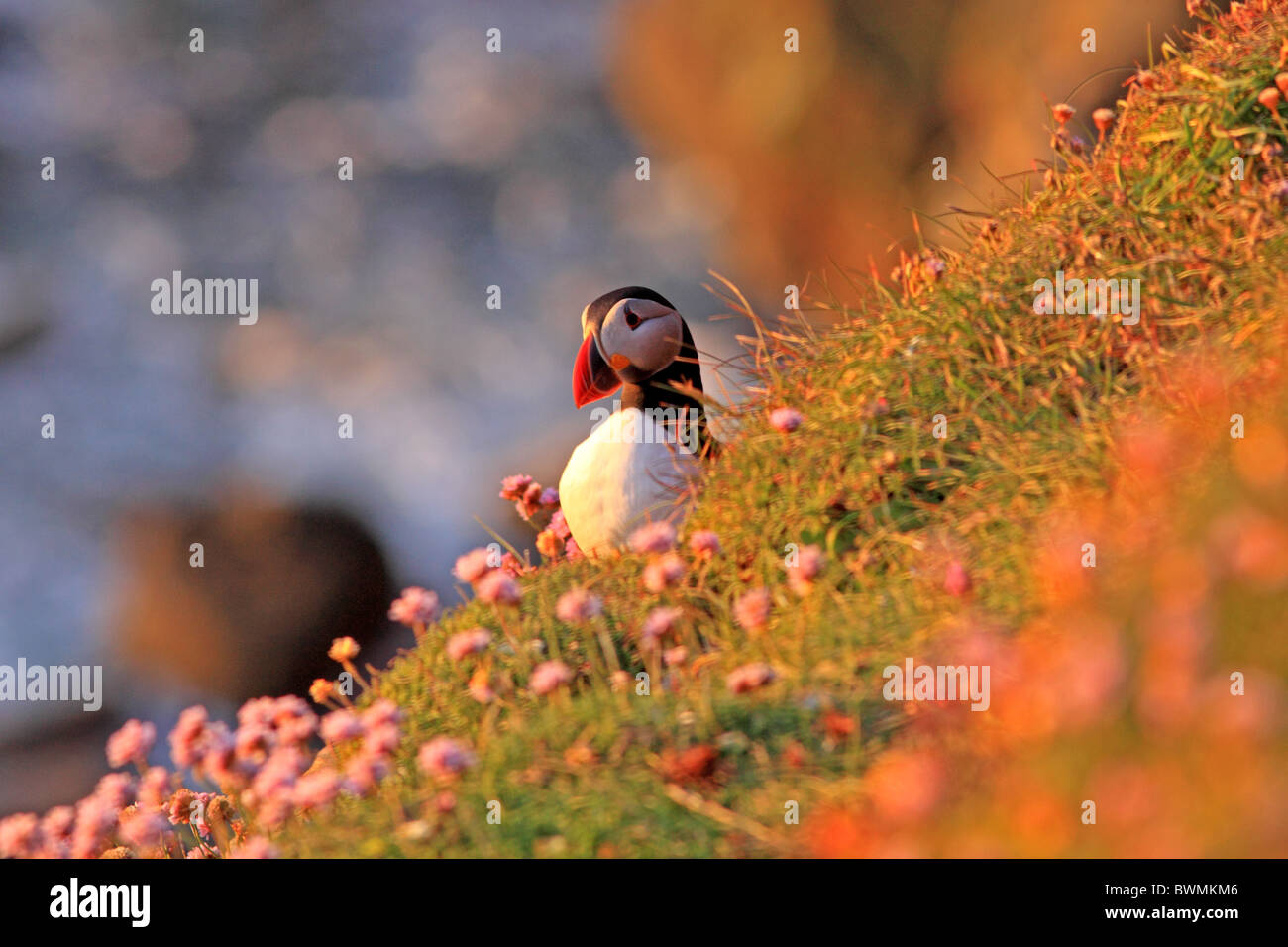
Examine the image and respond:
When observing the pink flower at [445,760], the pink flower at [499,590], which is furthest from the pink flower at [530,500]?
the pink flower at [445,760]

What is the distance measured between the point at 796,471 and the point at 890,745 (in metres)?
1.07

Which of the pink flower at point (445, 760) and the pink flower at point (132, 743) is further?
the pink flower at point (132, 743)

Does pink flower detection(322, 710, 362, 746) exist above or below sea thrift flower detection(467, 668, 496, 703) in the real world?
below

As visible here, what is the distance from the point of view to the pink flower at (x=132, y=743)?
2717 millimetres

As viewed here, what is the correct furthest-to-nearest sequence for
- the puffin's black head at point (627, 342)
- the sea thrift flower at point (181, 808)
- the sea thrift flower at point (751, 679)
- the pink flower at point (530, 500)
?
1. the pink flower at point (530, 500)
2. the puffin's black head at point (627, 342)
3. the sea thrift flower at point (181, 808)
4. the sea thrift flower at point (751, 679)

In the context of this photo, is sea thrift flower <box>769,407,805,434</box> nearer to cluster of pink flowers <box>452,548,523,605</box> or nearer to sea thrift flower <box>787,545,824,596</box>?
sea thrift flower <box>787,545,824,596</box>

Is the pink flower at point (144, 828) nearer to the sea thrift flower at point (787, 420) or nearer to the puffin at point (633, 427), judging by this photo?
the puffin at point (633, 427)

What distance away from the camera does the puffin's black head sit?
12.9 ft

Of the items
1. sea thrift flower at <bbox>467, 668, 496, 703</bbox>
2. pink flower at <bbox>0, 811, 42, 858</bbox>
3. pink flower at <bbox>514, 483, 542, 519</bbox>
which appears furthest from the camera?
pink flower at <bbox>514, 483, 542, 519</bbox>

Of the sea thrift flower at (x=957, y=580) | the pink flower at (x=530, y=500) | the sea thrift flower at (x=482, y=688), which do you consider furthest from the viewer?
the pink flower at (x=530, y=500)

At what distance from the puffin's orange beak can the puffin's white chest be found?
0.91ft

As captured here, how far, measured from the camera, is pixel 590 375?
4.04 metres

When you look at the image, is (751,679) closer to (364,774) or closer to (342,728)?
(364,774)

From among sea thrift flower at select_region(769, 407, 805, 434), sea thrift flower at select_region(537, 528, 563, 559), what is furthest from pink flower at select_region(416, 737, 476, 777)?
sea thrift flower at select_region(537, 528, 563, 559)
